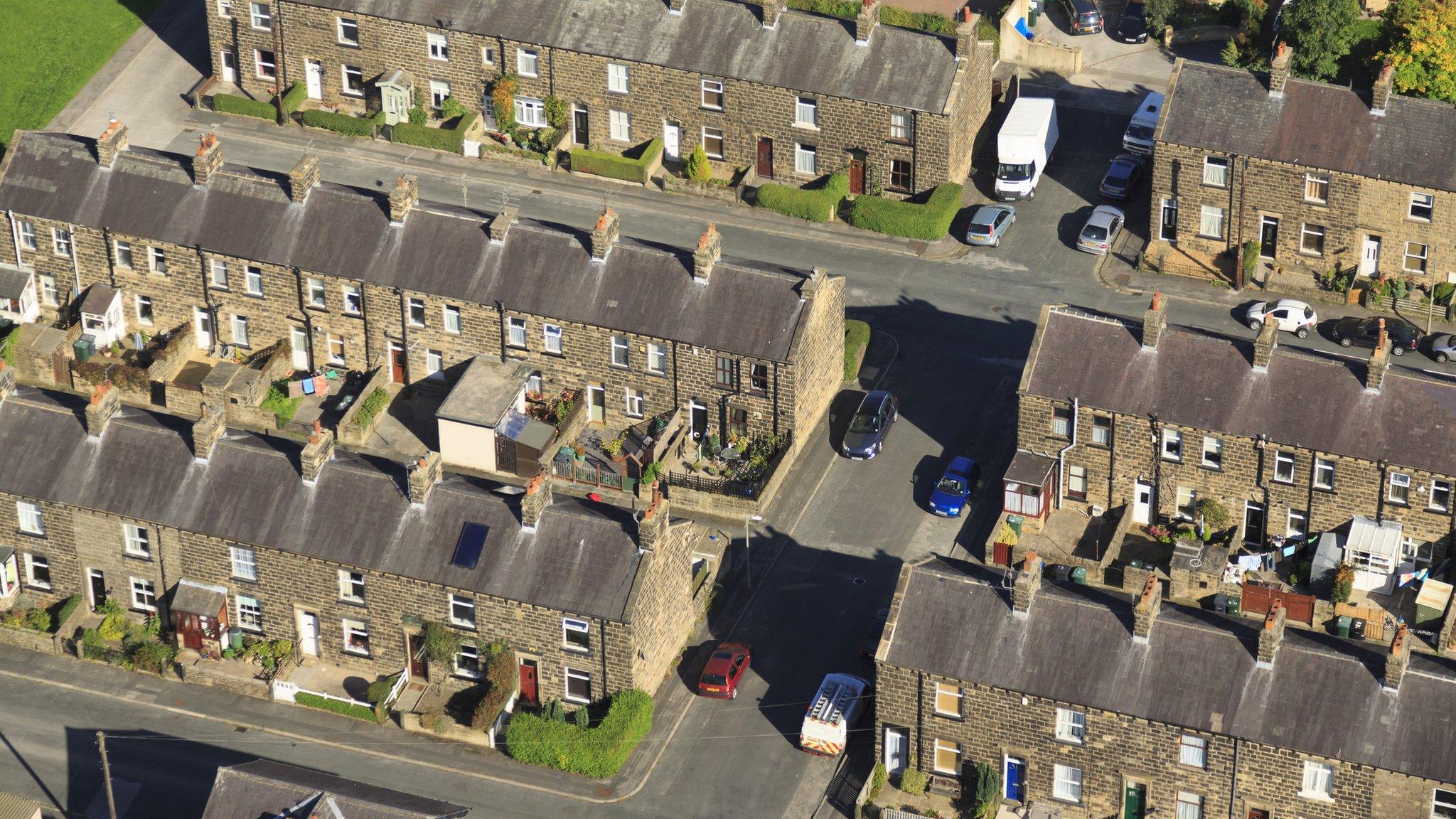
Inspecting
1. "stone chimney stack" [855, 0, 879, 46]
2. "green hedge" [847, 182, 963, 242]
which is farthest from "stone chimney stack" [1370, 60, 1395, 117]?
"stone chimney stack" [855, 0, 879, 46]

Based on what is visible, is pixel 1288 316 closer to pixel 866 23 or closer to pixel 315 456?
pixel 866 23

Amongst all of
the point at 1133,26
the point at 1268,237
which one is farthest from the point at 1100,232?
the point at 1133,26

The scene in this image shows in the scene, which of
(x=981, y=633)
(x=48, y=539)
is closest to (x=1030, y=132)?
(x=981, y=633)

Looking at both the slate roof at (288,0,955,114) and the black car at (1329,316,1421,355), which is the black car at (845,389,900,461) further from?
the black car at (1329,316,1421,355)

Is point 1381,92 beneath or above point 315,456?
above

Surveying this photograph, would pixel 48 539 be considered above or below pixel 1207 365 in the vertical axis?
below

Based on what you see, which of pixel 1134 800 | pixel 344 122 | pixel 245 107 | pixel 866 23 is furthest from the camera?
pixel 245 107

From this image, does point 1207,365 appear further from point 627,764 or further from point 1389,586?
point 627,764
